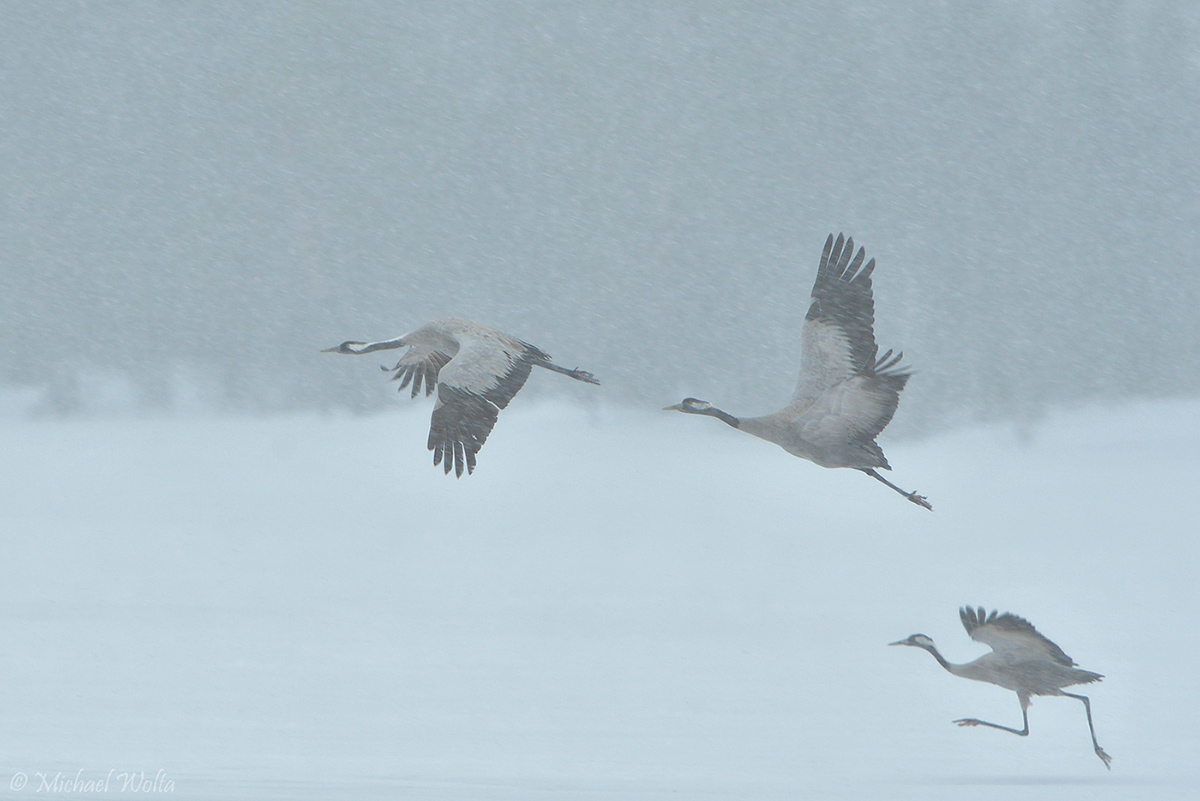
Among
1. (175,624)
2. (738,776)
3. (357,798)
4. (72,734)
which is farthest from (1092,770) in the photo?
(175,624)

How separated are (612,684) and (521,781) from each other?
17.6 metres

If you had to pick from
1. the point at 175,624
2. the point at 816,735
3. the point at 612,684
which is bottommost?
the point at 816,735

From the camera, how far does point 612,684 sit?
37.4 m

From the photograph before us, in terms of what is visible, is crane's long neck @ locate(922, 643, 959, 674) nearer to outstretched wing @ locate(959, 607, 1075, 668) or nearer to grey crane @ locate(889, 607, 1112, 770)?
grey crane @ locate(889, 607, 1112, 770)

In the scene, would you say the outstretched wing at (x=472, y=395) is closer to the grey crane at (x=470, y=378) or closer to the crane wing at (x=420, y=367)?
the grey crane at (x=470, y=378)

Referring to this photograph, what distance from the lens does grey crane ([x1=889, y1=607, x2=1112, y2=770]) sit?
14789 mm

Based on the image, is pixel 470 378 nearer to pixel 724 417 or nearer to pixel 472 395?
pixel 472 395

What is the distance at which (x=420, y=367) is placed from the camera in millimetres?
16062

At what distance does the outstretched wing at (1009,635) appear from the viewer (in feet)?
48.5

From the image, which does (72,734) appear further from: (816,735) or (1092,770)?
(1092,770)

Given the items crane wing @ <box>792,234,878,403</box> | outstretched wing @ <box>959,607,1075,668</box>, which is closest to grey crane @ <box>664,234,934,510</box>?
crane wing @ <box>792,234,878,403</box>

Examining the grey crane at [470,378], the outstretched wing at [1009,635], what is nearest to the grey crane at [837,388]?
the grey crane at [470,378]

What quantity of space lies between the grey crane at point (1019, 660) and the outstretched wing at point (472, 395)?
536 centimetres

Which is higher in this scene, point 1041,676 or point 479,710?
point 479,710
